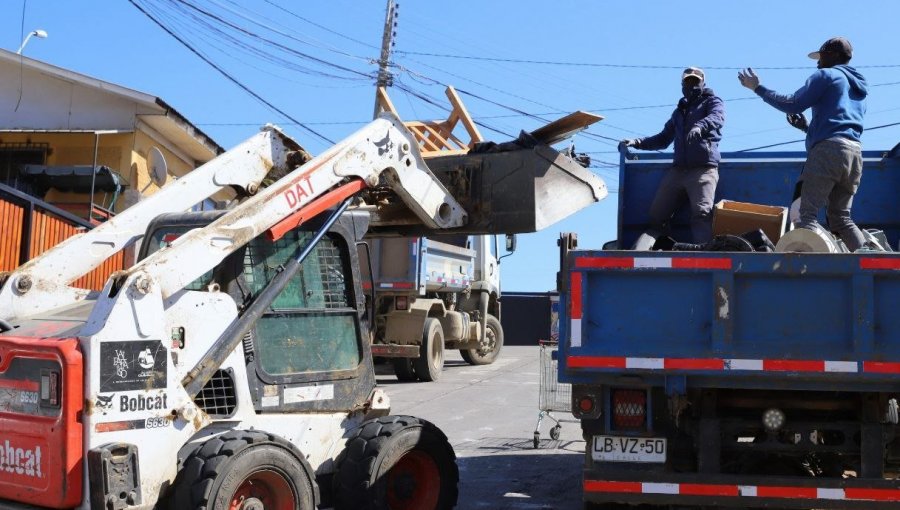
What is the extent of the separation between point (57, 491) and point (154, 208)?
93.9 inches

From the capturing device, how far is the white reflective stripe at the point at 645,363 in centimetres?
577

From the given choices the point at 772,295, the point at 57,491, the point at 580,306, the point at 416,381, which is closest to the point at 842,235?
Result: the point at 772,295

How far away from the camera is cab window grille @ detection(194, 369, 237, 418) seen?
5832 millimetres

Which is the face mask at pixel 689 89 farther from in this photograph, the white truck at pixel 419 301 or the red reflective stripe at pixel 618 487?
the white truck at pixel 419 301

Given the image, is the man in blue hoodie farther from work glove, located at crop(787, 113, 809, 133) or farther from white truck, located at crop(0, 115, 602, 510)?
white truck, located at crop(0, 115, 602, 510)

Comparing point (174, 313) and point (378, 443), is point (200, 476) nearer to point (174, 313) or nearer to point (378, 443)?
point (174, 313)

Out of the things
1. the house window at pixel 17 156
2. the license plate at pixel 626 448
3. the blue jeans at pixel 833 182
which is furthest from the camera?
the house window at pixel 17 156

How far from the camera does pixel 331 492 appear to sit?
21.3 feet

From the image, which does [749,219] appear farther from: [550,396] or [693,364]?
[550,396]

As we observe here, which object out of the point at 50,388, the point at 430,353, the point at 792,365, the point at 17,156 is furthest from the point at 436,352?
the point at 50,388

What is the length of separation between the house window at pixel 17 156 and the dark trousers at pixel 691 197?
14.3 metres

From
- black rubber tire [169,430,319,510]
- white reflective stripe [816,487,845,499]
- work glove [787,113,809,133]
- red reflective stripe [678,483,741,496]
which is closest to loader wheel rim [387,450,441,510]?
black rubber tire [169,430,319,510]

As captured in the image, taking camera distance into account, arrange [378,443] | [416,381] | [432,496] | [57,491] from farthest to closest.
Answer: [416,381]
[432,496]
[378,443]
[57,491]

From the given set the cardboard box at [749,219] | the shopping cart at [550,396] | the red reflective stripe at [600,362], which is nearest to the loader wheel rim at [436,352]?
the shopping cart at [550,396]
